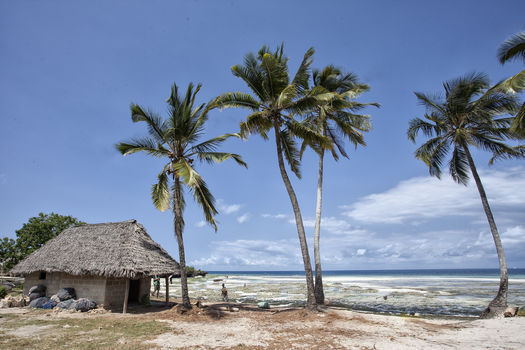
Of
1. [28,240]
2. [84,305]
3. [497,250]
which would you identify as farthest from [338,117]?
[28,240]

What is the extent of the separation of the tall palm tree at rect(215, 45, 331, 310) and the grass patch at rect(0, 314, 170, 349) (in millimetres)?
6181

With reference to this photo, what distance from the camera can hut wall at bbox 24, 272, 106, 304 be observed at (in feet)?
42.0

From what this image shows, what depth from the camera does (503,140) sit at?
43.0ft

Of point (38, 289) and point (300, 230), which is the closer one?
point (300, 230)

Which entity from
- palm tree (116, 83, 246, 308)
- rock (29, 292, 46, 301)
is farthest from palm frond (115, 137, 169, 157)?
rock (29, 292, 46, 301)

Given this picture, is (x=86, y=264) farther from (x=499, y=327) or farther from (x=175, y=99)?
(x=499, y=327)

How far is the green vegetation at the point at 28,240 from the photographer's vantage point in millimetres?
21812

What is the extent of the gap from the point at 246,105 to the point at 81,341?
9555 millimetres

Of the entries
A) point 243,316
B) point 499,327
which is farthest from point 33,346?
point 499,327

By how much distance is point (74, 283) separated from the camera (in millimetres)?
13375

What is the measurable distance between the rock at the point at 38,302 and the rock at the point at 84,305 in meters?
2.19

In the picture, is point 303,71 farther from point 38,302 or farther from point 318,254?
point 38,302

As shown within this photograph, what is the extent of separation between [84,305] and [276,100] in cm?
1143

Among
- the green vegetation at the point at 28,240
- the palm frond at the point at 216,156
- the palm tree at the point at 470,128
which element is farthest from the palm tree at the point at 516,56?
the green vegetation at the point at 28,240
